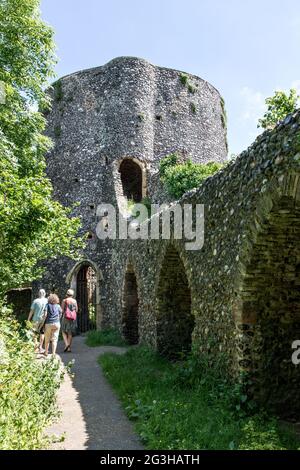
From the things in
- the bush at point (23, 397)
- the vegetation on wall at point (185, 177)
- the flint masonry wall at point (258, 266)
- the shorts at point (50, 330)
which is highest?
the vegetation on wall at point (185, 177)

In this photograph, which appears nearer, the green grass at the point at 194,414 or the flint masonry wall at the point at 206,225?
the green grass at the point at 194,414

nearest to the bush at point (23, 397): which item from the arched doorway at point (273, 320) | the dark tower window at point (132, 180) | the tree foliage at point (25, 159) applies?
the tree foliage at point (25, 159)

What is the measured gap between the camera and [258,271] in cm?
555

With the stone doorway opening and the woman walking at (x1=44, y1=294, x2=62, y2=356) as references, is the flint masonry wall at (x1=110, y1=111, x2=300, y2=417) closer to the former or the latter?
the woman walking at (x1=44, y1=294, x2=62, y2=356)

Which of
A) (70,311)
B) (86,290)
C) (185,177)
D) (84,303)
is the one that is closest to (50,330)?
(70,311)

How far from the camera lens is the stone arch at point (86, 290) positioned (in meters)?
17.0

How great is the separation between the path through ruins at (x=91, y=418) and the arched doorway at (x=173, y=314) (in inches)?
66.3

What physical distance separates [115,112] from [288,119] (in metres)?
14.6

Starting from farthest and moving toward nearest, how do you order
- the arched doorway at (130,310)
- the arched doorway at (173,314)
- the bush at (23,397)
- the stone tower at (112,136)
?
the stone tower at (112,136) → the arched doorway at (130,310) → the arched doorway at (173,314) → the bush at (23,397)

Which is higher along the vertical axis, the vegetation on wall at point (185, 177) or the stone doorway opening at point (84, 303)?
the vegetation on wall at point (185, 177)

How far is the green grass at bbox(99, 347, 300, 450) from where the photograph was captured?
14.1 ft

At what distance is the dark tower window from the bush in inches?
537

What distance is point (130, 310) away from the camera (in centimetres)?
1412

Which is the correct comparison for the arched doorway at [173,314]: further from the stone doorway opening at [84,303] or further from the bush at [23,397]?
the stone doorway opening at [84,303]
